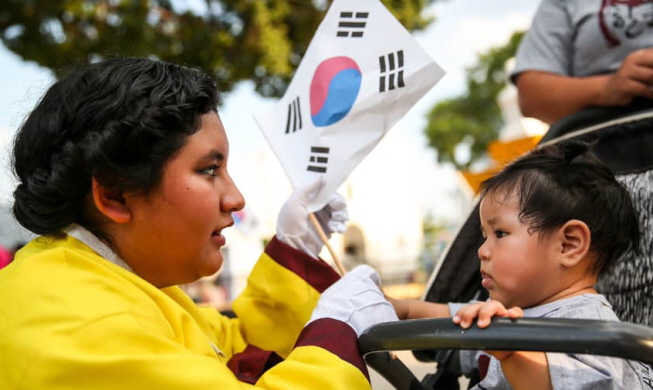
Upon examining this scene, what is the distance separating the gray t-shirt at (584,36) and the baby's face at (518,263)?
682 mm

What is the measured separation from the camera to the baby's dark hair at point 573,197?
4.74 ft

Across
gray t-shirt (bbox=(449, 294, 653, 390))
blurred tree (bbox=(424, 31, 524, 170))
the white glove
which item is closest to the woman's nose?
the white glove

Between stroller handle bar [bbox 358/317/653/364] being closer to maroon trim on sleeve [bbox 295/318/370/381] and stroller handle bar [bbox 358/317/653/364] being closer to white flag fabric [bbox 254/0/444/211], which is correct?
maroon trim on sleeve [bbox 295/318/370/381]

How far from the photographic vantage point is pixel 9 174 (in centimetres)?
147

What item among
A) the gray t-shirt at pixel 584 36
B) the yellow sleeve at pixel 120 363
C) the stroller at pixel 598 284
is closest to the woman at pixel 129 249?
the yellow sleeve at pixel 120 363

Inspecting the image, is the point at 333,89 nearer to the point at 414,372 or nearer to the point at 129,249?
the point at 129,249

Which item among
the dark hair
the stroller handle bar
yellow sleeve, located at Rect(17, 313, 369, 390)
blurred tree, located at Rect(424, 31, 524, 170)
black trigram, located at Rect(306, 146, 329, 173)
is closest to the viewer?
the stroller handle bar

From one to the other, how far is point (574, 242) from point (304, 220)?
625mm

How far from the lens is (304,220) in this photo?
176 cm

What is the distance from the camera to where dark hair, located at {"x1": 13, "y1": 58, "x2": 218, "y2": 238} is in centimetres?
129

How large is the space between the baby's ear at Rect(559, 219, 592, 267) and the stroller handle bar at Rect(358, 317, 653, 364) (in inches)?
15.7

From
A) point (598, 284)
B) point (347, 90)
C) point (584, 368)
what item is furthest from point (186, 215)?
point (598, 284)

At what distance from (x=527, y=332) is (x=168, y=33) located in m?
8.49

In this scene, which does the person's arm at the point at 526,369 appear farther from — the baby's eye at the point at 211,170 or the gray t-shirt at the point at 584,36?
the gray t-shirt at the point at 584,36
